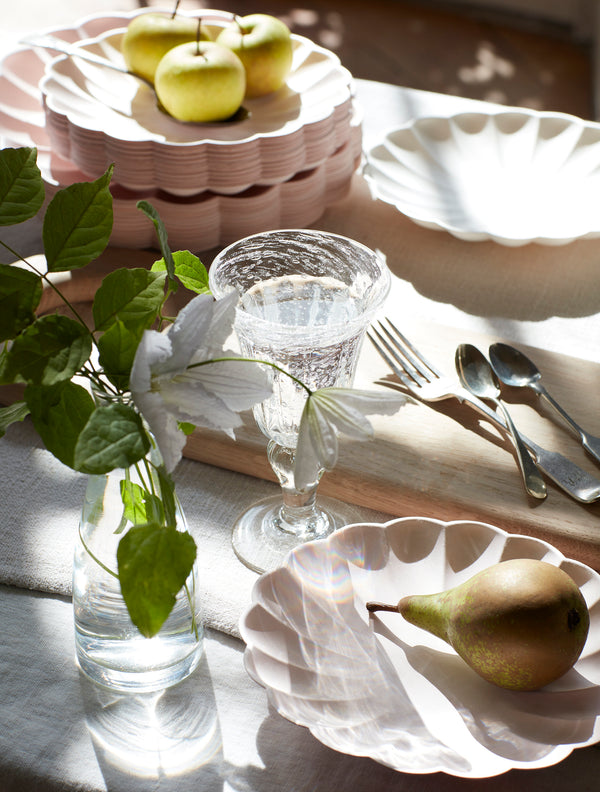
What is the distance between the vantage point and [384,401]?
0.36 metres

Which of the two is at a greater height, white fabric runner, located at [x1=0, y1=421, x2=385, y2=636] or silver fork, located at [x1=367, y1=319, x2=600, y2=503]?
silver fork, located at [x1=367, y1=319, x2=600, y2=503]

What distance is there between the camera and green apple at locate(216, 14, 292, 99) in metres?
0.90

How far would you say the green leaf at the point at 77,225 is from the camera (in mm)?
372

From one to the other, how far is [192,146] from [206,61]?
127 millimetres

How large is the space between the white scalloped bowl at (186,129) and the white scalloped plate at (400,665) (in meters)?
0.41

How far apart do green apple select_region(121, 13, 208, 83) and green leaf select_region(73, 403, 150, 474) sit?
70 centimetres

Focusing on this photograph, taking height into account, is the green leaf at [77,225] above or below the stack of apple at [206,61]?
above

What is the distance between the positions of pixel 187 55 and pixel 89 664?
2.02 ft

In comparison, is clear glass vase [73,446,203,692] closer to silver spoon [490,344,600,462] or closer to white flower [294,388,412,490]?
white flower [294,388,412,490]

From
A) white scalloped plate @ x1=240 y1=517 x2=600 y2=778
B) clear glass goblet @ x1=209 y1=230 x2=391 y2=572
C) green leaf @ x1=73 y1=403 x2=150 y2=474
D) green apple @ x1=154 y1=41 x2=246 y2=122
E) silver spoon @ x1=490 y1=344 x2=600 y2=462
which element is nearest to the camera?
green leaf @ x1=73 y1=403 x2=150 y2=474

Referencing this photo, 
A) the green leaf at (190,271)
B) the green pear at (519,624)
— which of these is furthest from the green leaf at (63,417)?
the green pear at (519,624)

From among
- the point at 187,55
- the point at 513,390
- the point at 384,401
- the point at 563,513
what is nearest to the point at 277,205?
the point at 187,55

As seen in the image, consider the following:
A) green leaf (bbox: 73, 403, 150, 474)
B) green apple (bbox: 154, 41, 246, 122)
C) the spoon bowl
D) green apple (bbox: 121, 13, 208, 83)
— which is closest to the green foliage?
green leaf (bbox: 73, 403, 150, 474)

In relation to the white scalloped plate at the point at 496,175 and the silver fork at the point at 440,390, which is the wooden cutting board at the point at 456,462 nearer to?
the silver fork at the point at 440,390
